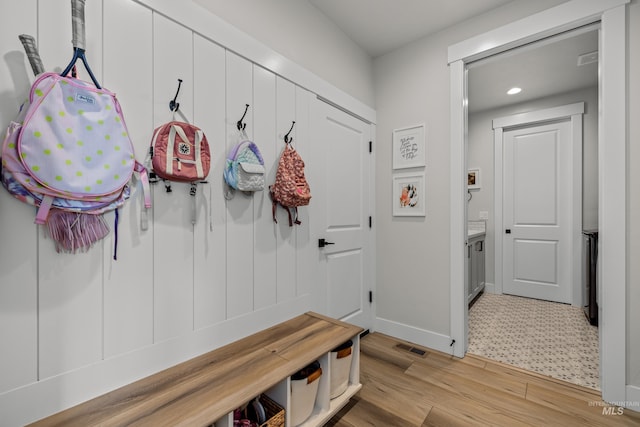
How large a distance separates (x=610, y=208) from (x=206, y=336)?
248cm

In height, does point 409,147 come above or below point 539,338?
above

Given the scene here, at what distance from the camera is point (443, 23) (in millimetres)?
2301

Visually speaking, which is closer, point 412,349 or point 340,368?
point 340,368

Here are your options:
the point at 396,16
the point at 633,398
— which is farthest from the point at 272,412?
the point at 396,16

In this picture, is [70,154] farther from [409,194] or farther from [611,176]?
[611,176]

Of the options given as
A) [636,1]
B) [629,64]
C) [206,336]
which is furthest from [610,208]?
[206,336]

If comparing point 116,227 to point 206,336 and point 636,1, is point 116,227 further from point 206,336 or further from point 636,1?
point 636,1

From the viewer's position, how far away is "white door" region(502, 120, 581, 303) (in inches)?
139

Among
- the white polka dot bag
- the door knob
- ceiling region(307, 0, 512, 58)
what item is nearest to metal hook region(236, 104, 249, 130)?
the white polka dot bag

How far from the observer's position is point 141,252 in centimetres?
119

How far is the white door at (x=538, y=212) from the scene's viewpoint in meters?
3.54

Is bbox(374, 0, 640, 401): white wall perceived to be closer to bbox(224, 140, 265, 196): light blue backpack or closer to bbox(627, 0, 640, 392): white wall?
bbox(627, 0, 640, 392): white wall

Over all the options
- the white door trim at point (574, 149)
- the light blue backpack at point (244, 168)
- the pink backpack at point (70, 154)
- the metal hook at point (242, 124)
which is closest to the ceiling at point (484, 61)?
the white door trim at point (574, 149)

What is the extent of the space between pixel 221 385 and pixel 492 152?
4.45m
